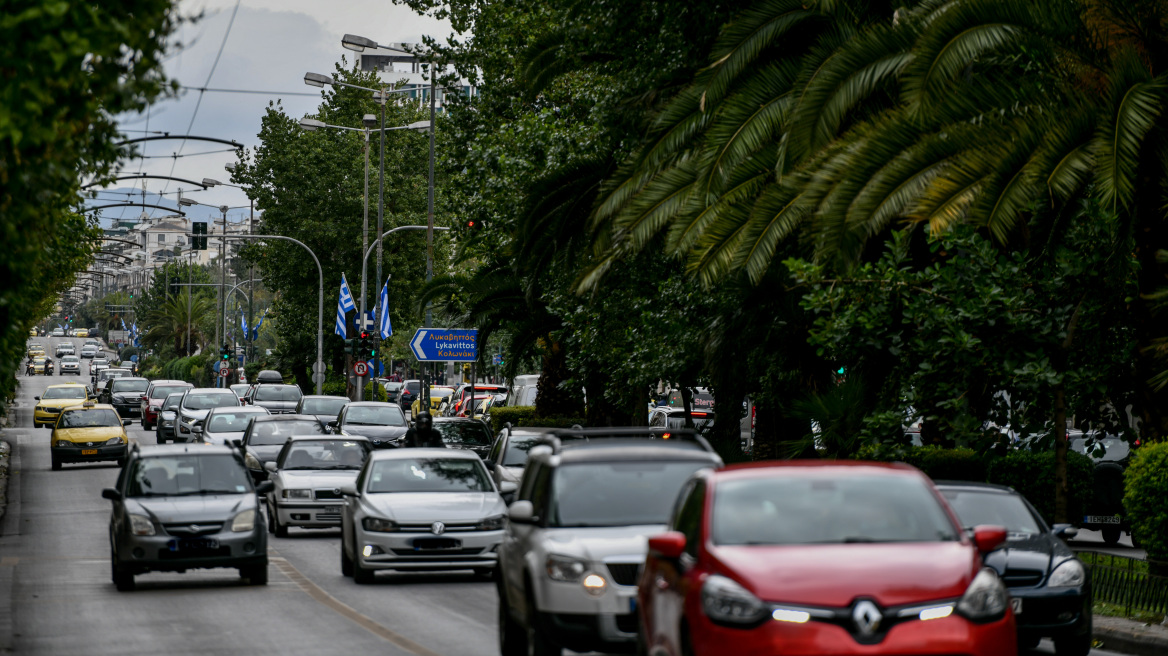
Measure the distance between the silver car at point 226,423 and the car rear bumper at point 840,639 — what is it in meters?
30.8

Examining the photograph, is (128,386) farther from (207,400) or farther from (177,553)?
(177,553)

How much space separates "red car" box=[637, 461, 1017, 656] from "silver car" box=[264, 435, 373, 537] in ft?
52.7

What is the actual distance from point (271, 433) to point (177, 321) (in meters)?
112

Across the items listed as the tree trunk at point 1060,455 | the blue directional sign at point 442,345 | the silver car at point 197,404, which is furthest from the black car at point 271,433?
the silver car at point 197,404

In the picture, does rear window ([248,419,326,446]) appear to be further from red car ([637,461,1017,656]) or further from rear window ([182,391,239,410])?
red car ([637,461,1017,656])

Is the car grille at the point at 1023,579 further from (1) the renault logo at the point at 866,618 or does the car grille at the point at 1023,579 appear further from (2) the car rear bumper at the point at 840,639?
(1) the renault logo at the point at 866,618

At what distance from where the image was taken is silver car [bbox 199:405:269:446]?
1495 inches

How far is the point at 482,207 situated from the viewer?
35.1m

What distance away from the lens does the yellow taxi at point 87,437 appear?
140 ft

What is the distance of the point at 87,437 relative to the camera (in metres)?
42.7

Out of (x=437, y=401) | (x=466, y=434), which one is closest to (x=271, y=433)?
(x=466, y=434)

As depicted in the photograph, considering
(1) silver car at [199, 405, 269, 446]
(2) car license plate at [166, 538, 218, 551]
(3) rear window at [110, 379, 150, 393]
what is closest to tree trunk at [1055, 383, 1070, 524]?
(2) car license plate at [166, 538, 218, 551]

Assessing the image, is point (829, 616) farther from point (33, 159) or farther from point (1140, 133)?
point (1140, 133)

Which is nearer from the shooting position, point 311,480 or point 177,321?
point 311,480
